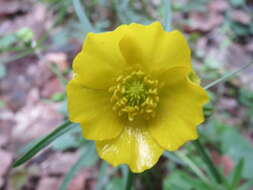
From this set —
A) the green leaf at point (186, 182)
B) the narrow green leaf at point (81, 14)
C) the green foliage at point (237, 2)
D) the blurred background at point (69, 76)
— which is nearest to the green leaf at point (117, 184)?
the blurred background at point (69, 76)

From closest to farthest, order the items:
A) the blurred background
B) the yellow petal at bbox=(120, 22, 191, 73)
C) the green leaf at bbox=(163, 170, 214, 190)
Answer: the yellow petal at bbox=(120, 22, 191, 73)
the green leaf at bbox=(163, 170, 214, 190)
the blurred background

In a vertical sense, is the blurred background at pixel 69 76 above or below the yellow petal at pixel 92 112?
below

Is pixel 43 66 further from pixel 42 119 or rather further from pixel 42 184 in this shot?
pixel 42 184

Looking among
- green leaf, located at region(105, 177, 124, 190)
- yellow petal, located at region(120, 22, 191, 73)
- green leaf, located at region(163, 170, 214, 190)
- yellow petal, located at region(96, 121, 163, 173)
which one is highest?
yellow petal, located at region(120, 22, 191, 73)

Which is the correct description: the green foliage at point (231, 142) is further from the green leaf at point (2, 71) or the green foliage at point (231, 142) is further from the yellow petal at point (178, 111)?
the green leaf at point (2, 71)

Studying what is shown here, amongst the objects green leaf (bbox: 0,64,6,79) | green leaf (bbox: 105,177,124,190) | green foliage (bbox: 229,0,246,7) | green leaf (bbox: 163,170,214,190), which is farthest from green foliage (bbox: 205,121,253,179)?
green leaf (bbox: 0,64,6,79)

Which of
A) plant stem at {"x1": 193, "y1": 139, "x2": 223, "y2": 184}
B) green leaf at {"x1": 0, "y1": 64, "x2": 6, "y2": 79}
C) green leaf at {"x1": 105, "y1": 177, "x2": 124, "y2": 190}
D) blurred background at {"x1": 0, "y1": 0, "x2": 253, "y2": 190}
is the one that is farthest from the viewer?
green leaf at {"x1": 0, "y1": 64, "x2": 6, "y2": 79}

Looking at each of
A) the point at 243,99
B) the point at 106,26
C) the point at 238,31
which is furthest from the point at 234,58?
the point at 106,26

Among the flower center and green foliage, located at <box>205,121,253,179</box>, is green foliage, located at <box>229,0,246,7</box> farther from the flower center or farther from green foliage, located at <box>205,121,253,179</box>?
the flower center
